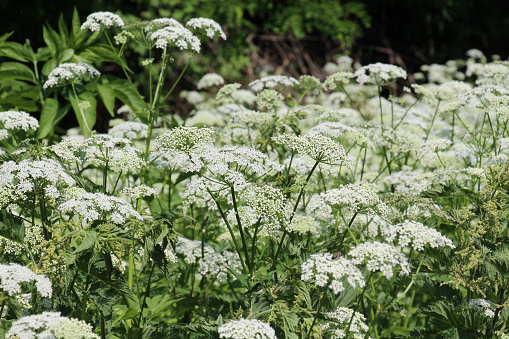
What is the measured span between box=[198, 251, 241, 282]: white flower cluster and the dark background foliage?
24.9 feet

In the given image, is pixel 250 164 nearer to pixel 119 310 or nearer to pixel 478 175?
pixel 119 310

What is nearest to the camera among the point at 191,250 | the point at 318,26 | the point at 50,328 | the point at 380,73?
the point at 50,328

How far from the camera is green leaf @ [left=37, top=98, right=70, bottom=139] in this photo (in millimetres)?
3832

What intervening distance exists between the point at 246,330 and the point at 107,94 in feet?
8.66

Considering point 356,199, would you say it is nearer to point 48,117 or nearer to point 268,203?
point 268,203

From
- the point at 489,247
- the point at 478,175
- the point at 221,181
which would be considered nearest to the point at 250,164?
the point at 221,181

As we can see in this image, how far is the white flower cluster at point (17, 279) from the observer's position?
6.36 feet

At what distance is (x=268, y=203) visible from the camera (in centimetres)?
248

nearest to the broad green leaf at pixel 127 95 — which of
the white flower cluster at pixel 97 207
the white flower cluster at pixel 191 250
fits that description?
the white flower cluster at pixel 191 250

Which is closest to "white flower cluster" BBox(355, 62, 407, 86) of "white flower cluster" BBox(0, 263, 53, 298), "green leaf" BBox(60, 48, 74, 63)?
"green leaf" BBox(60, 48, 74, 63)

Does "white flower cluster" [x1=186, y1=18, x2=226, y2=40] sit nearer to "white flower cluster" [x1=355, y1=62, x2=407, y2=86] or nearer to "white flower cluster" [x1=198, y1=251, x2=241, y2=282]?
"white flower cluster" [x1=355, y1=62, x2=407, y2=86]

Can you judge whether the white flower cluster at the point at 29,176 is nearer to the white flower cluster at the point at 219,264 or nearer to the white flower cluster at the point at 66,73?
the white flower cluster at the point at 219,264

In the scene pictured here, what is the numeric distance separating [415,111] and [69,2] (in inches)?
306

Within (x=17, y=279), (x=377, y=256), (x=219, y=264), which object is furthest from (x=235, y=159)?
(x=17, y=279)
